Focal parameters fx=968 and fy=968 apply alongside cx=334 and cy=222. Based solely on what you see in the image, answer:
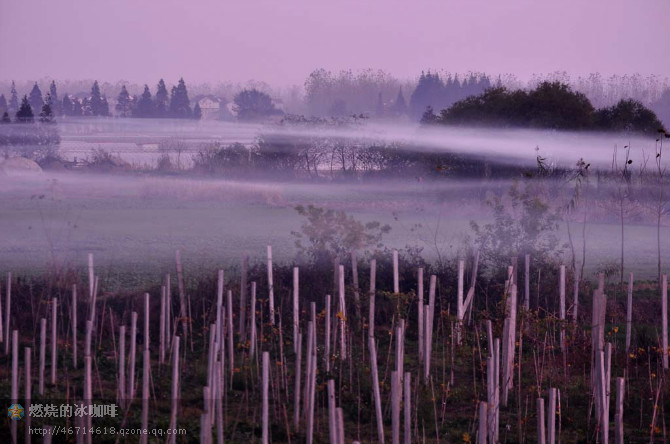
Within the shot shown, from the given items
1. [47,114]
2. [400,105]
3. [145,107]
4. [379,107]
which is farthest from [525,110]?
[47,114]

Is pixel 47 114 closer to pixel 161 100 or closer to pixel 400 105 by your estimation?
pixel 161 100

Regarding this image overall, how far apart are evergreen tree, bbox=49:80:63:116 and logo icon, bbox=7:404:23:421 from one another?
515 cm

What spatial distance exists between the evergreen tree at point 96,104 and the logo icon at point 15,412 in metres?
5.16

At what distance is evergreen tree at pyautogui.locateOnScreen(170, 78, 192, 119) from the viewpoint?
372 inches

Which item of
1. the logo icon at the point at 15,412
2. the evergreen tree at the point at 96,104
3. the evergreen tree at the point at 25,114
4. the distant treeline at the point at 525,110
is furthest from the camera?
the evergreen tree at the point at 96,104

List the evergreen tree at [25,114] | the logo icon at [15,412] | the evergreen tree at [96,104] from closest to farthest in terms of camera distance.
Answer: the logo icon at [15,412] < the evergreen tree at [25,114] < the evergreen tree at [96,104]

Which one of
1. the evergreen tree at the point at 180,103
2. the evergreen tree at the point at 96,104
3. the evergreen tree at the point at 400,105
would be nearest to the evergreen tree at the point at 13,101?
the evergreen tree at the point at 96,104

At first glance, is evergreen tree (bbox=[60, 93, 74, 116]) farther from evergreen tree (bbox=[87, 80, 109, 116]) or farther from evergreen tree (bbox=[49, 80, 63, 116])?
evergreen tree (bbox=[87, 80, 109, 116])

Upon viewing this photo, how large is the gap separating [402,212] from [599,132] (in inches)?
81.1

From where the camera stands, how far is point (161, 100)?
951 cm

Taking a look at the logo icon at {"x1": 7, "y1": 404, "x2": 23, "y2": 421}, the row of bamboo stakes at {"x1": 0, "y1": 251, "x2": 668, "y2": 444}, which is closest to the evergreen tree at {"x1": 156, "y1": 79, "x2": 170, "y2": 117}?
the row of bamboo stakes at {"x1": 0, "y1": 251, "x2": 668, "y2": 444}

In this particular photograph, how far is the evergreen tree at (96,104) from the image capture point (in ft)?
30.9

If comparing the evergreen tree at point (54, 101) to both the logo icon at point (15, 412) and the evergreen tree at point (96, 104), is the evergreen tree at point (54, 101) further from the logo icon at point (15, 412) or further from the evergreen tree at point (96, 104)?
the logo icon at point (15, 412)

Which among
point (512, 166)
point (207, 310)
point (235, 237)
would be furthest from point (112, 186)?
point (512, 166)
